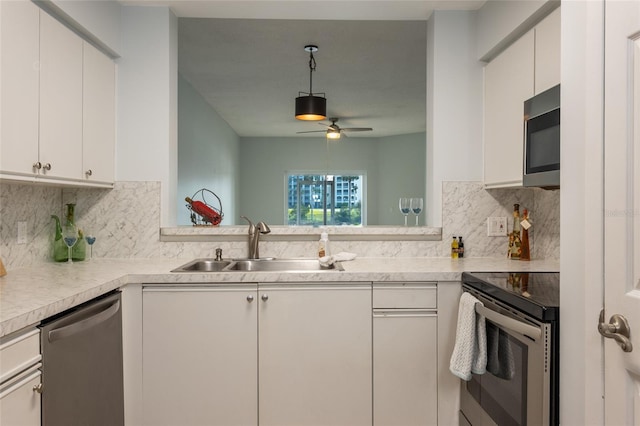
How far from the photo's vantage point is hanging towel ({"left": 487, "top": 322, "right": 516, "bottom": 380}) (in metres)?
1.62

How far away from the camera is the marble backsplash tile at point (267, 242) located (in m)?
2.48

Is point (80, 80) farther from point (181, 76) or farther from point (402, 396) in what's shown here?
point (181, 76)

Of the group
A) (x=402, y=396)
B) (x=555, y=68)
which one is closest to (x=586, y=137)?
(x=555, y=68)

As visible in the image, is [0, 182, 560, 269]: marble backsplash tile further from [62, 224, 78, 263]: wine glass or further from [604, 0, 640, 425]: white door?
[604, 0, 640, 425]: white door

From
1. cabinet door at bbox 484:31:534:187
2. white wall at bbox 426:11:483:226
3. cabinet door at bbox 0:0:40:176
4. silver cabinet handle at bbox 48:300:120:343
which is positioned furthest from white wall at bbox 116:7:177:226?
cabinet door at bbox 484:31:534:187

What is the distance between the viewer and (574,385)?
1.31 meters

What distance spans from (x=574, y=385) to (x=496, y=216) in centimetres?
144

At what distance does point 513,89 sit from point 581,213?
118 cm

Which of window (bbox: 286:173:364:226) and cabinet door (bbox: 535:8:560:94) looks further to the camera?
window (bbox: 286:173:364:226)

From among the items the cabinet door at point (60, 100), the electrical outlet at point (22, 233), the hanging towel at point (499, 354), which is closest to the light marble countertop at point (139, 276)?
the electrical outlet at point (22, 233)

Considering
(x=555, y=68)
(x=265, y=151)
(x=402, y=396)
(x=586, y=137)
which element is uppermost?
(x=265, y=151)

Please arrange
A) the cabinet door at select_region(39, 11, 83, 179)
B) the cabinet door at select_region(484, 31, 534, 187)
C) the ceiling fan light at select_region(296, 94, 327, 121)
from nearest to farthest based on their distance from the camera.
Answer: the cabinet door at select_region(39, 11, 83, 179), the cabinet door at select_region(484, 31, 534, 187), the ceiling fan light at select_region(296, 94, 327, 121)

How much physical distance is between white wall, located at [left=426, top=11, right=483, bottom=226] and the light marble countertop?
0.48m

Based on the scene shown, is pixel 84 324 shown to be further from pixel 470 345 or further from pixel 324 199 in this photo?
pixel 324 199
